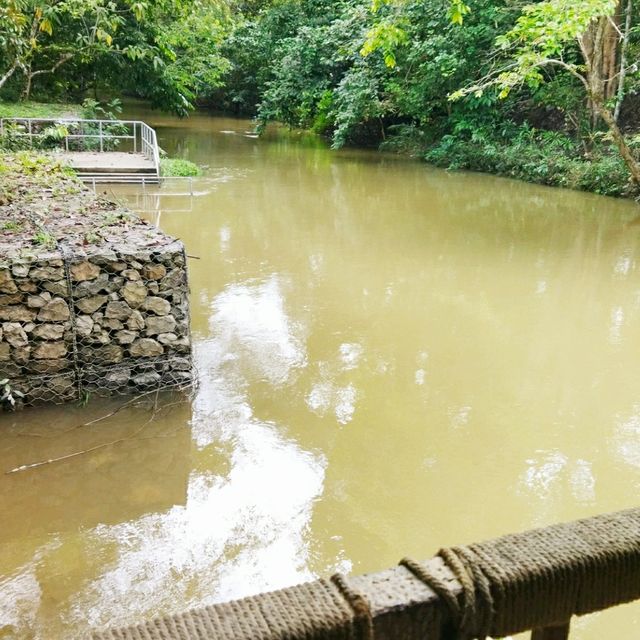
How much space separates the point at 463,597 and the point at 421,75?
18.6 metres

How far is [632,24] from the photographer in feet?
49.0

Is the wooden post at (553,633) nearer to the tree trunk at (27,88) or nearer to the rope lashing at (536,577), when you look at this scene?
the rope lashing at (536,577)

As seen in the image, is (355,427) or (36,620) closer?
(36,620)

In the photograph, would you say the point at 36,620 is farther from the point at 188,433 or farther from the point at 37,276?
the point at 37,276

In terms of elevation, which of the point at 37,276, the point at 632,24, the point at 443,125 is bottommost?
the point at 37,276

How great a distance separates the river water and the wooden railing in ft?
7.90

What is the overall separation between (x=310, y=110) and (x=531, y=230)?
13686 mm

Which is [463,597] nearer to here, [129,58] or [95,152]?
[95,152]

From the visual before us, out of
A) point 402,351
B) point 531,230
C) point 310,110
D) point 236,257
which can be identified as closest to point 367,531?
point 402,351

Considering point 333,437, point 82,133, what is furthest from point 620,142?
point 82,133

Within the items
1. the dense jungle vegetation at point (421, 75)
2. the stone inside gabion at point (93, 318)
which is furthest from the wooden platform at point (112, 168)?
the stone inside gabion at point (93, 318)

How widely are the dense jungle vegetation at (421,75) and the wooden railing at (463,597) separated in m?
11.2

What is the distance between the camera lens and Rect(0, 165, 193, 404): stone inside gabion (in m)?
4.69

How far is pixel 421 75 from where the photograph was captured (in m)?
18.0
